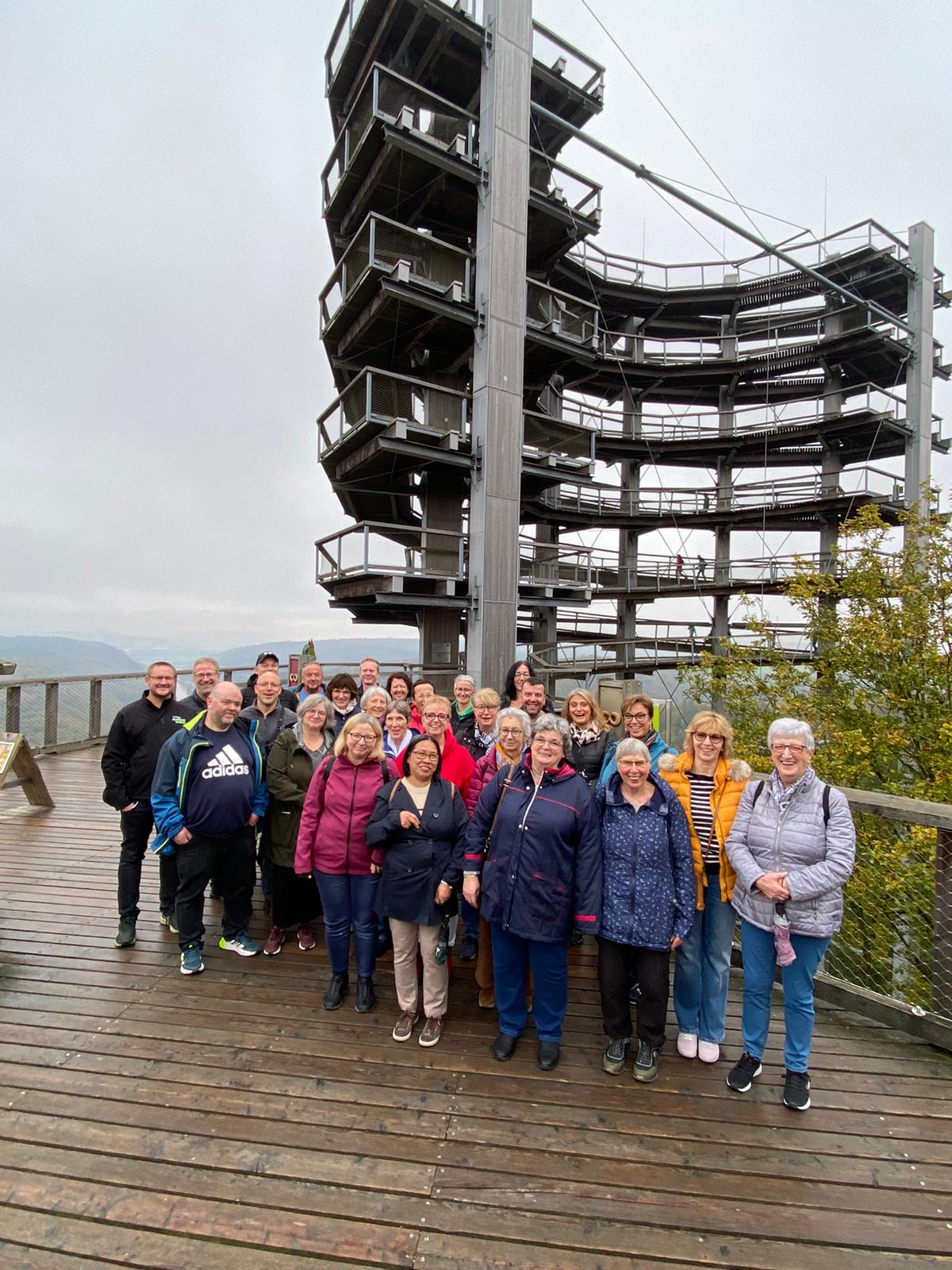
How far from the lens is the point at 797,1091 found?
2693mm

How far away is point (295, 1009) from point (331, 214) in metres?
17.5

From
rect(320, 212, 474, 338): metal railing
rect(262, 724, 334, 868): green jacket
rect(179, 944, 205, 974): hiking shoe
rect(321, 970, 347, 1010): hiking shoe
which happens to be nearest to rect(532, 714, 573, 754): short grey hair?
rect(262, 724, 334, 868): green jacket

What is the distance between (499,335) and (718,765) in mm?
12570

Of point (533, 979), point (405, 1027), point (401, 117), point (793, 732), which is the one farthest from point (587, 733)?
point (401, 117)

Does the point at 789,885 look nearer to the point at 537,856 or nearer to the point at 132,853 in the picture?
the point at 537,856

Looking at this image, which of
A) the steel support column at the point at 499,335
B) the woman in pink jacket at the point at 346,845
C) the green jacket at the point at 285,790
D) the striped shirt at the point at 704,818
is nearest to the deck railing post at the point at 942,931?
the striped shirt at the point at 704,818

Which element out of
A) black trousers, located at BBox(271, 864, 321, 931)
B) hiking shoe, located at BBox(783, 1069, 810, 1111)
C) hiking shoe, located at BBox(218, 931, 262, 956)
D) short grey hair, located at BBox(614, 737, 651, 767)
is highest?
short grey hair, located at BBox(614, 737, 651, 767)

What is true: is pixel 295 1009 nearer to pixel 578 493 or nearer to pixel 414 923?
pixel 414 923

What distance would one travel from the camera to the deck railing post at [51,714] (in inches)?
368

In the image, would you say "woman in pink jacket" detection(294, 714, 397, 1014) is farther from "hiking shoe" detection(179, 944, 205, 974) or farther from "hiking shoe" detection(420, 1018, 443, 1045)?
"hiking shoe" detection(179, 944, 205, 974)

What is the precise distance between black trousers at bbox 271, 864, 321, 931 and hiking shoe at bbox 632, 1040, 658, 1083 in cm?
228

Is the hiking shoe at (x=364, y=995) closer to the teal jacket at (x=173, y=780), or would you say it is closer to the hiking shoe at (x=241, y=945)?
the hiking shoe at (x=241, y=945)

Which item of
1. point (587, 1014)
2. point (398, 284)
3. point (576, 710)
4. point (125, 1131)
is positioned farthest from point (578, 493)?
point (125, 1131)

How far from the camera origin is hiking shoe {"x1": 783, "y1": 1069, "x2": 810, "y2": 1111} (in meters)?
2.68
